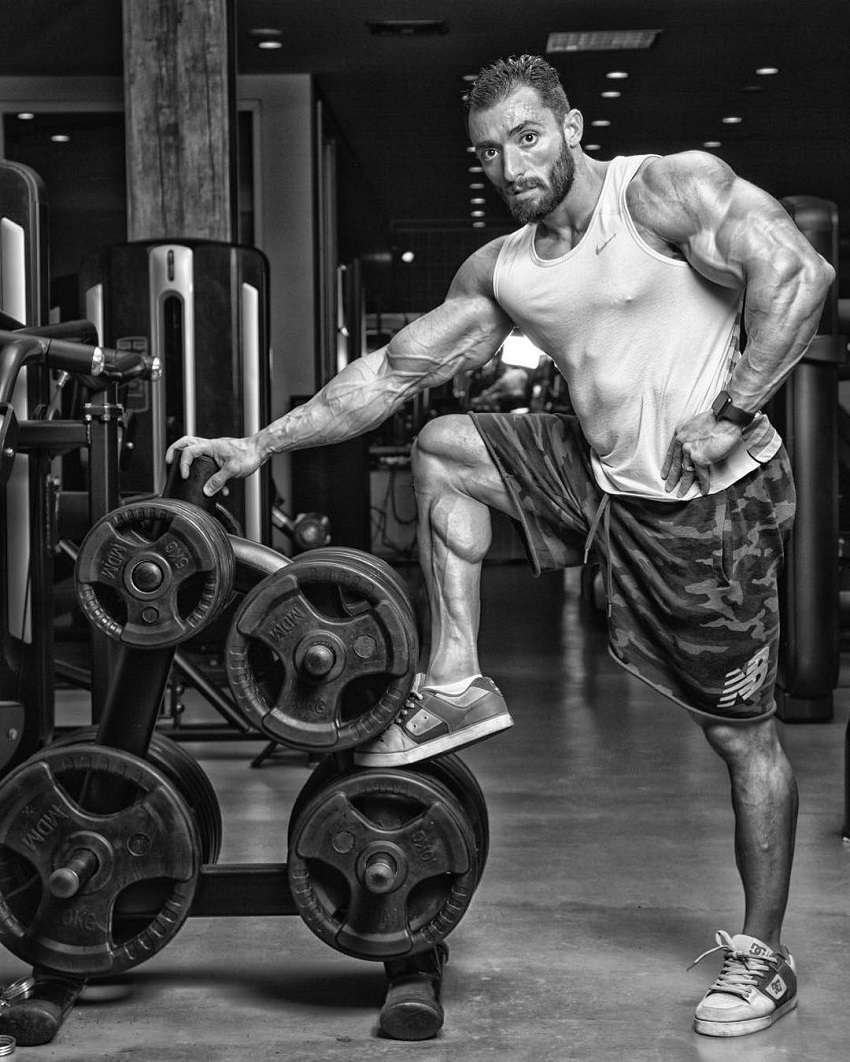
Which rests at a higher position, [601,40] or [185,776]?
[601,40]

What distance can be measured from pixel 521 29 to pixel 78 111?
8.54 feet

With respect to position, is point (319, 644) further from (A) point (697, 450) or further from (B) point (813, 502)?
(B) point (813, 502)

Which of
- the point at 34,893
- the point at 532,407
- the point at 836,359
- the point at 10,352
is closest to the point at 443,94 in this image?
the point at 532,407

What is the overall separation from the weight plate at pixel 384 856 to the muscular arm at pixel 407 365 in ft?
1.98

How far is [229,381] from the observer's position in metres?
4.61

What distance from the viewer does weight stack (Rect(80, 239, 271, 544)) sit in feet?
15.0

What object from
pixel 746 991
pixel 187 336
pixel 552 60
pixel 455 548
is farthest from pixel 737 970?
pixel 552 60

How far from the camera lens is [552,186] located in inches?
83.7

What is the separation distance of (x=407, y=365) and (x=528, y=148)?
1.43ft

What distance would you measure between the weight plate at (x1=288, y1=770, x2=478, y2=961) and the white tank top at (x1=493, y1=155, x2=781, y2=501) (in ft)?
1.96

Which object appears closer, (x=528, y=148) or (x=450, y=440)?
(x=528, y=148)

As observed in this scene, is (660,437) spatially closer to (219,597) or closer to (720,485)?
(720,485)

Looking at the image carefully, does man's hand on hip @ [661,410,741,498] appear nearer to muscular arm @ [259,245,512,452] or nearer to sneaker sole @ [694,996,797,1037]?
muscular arm @ [259,245,512,452]

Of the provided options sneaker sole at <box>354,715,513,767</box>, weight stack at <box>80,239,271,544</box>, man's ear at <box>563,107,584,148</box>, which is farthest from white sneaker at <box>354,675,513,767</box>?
weight stack at <box>80,239,271,544</box>
